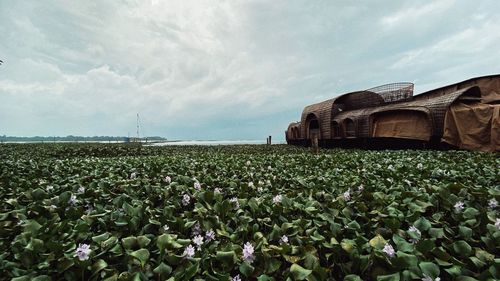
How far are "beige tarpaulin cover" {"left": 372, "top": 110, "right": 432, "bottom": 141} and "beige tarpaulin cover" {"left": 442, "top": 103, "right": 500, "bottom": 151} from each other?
54.0 inches

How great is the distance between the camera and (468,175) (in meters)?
5.60

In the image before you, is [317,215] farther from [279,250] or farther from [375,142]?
[375,142]

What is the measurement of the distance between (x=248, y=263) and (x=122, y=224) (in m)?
1.50

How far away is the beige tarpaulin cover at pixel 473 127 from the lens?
14.7m

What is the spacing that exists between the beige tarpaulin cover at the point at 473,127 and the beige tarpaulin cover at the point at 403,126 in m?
1.37

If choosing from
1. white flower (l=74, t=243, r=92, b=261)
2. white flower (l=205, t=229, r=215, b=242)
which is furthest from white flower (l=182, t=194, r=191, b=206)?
white flower (l=74, t=243, r=92, b=261)

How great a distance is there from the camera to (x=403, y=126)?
20.4 m

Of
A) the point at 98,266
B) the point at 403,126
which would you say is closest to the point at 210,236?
the point at 98,266

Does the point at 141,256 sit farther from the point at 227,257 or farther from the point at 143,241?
the point at 227,257

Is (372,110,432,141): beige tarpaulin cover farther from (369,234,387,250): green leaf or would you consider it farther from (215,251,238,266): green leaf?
(215,251,238,266): green leaf

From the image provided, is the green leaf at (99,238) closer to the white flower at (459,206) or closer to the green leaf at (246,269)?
the green leaf at (246,269)

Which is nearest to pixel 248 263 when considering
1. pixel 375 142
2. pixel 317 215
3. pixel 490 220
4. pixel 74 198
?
pixel 317 215

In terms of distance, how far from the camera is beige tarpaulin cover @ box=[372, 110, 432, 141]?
739 inches

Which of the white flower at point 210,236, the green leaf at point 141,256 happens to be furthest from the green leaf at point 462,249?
the green leaf at point 141,256
